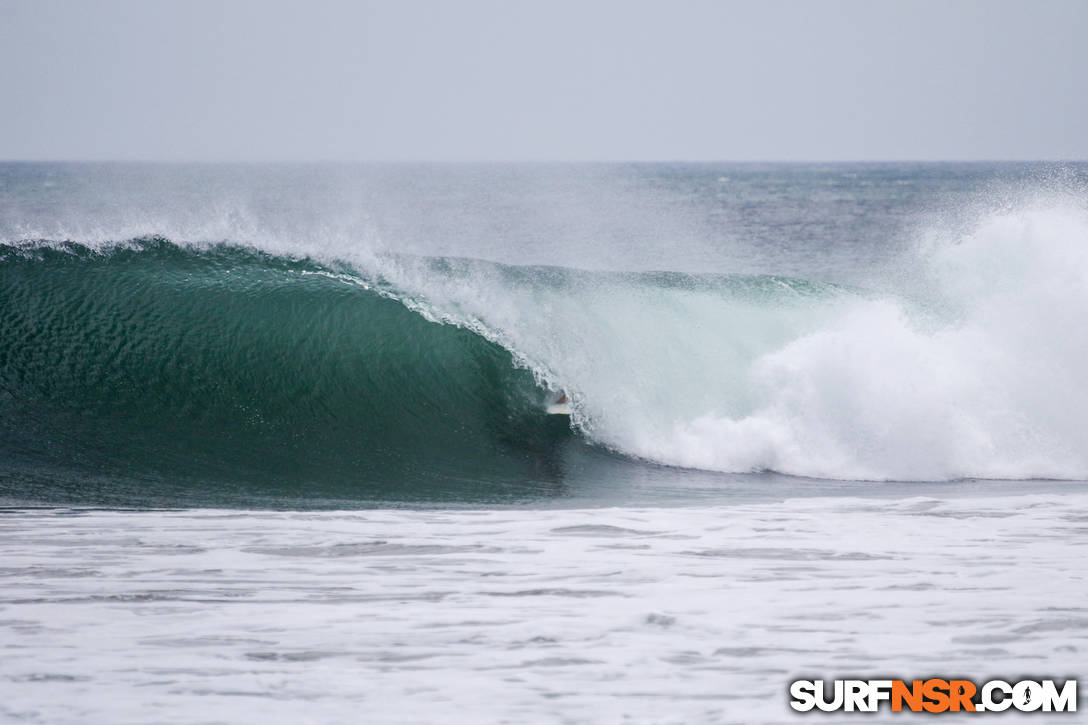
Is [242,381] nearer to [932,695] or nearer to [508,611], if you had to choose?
[508,611]

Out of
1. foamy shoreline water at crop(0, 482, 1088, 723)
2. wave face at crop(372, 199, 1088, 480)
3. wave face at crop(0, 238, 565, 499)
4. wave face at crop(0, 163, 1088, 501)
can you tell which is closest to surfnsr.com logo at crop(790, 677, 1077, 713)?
foamy shoreline water at crop(0, 482, 1088, 723)

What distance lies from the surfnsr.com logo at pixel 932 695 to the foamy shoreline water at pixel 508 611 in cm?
8

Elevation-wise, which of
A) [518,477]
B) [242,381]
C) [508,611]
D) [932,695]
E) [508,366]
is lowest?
[932,695]

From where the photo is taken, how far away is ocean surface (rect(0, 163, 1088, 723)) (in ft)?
13.6

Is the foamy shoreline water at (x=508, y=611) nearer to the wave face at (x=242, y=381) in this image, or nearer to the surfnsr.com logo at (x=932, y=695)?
the surfnsr.com logo at (x=932, y=695)

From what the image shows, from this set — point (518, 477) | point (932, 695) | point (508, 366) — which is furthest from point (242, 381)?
point (932, 695)

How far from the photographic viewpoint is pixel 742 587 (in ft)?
16.6

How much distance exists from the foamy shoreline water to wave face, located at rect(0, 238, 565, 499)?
1.32 metres

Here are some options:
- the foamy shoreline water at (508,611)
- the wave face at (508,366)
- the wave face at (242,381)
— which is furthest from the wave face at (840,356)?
the foamy shoreline water at (508,611)

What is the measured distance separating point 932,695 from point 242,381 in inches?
258

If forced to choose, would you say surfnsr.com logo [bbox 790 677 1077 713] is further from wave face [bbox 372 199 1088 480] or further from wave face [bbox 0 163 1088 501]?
wave face [bbox 372 199 1088 480]

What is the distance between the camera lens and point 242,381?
9.00m

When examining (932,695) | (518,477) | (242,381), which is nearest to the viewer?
(932,695)

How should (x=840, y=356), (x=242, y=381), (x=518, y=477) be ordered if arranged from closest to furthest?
(x=518, y=477), (x=840, y=356), (x=242, y=381)
